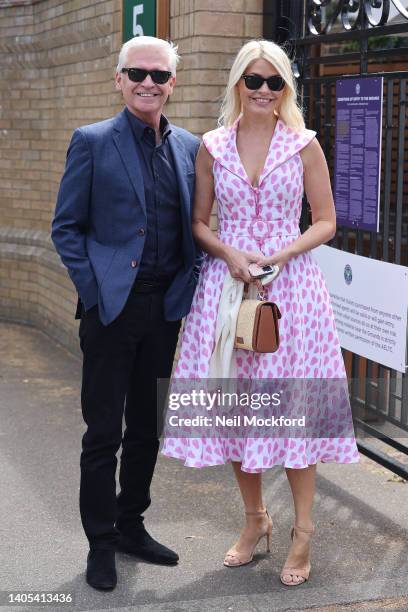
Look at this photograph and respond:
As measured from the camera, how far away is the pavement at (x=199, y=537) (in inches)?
148

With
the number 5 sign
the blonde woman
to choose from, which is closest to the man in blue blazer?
the blonde woman

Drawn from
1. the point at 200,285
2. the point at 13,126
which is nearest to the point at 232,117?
the point at 200,285

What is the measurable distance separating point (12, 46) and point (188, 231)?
6035 mm

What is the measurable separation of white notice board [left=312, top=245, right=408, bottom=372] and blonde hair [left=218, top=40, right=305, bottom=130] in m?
1.01

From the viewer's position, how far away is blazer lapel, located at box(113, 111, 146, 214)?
367 centimetres

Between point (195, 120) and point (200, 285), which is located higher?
point (195, 120)

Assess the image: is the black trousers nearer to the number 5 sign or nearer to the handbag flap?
the handbag flap

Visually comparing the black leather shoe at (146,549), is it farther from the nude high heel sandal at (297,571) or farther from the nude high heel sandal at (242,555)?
the nude high heel sandal at (297,571)

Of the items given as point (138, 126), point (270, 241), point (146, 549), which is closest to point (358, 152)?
point (270, 241)

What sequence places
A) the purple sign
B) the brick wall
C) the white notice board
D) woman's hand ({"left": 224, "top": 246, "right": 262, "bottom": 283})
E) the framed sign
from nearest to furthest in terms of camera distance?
woman's hand ({"left": 224, "top": 246, "right": 262, "bottom": 283}), the white notice board, the purple sign, the framed sign, the brick wall

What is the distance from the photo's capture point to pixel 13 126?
930 cm

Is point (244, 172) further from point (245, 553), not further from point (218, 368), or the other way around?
point (245, 553)

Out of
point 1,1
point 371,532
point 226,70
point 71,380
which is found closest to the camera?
point 371,532

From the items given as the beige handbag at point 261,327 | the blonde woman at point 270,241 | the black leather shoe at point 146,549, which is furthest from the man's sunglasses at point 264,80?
the black leather shoe at point 146,549
